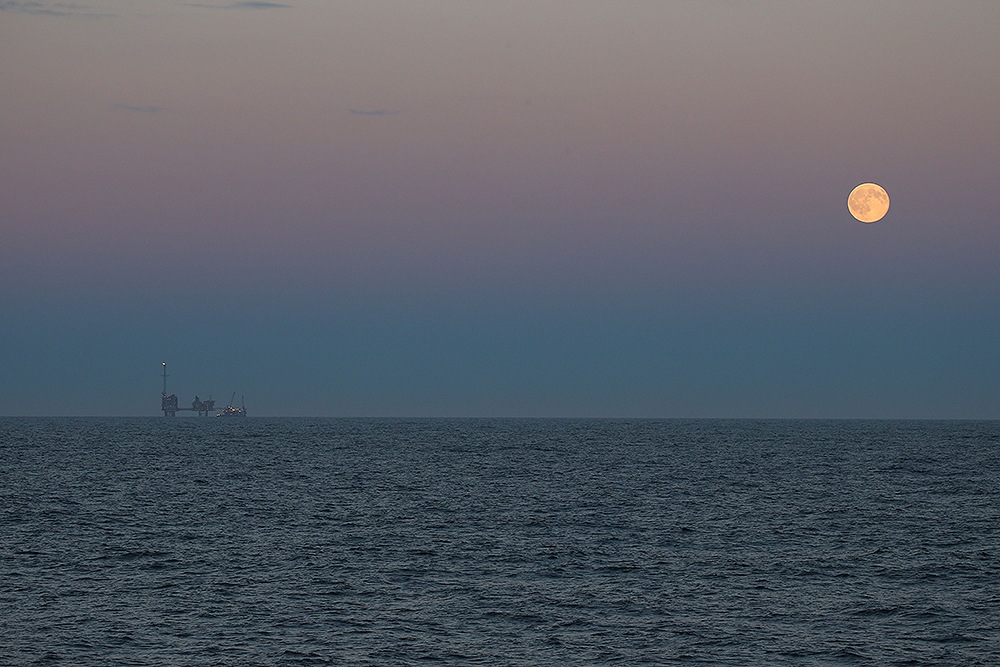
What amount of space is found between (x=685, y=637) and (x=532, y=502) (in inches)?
→ 1664

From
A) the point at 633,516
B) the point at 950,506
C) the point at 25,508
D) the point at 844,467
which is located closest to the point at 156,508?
the point at 25,508

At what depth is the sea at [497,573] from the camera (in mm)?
35719

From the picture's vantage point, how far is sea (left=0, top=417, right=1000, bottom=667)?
117 feet

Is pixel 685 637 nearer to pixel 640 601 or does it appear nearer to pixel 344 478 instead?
pixel 640 601

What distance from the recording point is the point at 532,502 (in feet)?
260

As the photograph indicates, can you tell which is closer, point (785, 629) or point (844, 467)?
point (785, 629)

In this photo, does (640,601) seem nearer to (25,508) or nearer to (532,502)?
(532,502)

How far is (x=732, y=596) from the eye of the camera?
43812mm

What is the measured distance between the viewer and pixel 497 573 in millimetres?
48281

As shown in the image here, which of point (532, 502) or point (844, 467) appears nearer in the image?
point (532, 502)

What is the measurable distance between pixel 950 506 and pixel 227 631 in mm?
59427

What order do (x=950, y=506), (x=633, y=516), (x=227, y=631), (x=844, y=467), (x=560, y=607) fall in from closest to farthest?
(x=227, y=631), (x=560, y=607), (x=633, y=516), (x=950, y=506), (x=844, y=467)

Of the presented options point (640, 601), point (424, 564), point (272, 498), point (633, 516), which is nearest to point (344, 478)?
point (272, 498)

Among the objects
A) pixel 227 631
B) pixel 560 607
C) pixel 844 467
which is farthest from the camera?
pixel 844 467
